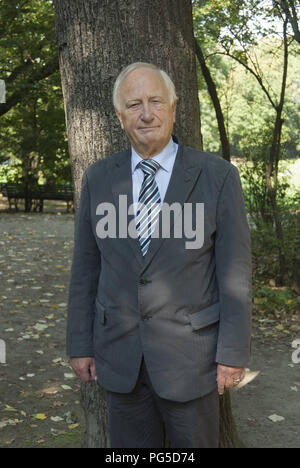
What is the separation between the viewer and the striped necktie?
231 centimetres

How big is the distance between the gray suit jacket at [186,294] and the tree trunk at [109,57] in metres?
0.72

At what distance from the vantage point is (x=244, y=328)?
2.26 metres

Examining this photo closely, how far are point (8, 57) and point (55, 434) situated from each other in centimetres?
1514

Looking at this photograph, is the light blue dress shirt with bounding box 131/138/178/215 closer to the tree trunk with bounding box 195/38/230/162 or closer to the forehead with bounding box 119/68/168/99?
the forehead with bounding box 119/68/168/99

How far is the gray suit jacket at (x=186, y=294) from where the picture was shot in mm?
2250

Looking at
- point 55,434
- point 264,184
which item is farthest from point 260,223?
point 55,434

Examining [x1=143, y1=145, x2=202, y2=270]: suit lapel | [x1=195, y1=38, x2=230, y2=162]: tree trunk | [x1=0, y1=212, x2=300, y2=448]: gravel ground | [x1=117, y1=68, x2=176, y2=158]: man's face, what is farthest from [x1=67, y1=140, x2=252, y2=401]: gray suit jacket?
[x1=195, y1=38, x2=230, y2=162]: tree trunk

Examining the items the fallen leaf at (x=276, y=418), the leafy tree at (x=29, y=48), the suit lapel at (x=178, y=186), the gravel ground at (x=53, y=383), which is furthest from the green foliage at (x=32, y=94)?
the suit lapel at (x=178, y=186)

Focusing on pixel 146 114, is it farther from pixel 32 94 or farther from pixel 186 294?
pixel 32 94

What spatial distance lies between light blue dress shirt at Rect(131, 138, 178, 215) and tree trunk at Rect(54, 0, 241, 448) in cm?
58

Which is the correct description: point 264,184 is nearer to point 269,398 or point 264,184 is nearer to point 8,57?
point 269,398

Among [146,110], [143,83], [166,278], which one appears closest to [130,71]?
[143,83]

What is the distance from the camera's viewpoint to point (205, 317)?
228 centimetres

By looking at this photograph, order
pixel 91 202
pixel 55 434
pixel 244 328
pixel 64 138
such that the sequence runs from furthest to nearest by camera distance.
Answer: pixel 64 138 → pixel 55 434 → pixel 91 202 → pixel 244 328
